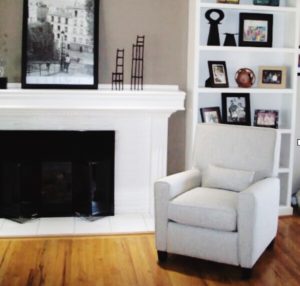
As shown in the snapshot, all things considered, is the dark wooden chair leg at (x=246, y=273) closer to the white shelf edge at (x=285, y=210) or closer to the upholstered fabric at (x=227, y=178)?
the upholstered fabric at (x=227, y=178)

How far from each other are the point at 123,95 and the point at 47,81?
665mm

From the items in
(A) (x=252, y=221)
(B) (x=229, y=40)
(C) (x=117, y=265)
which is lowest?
(C) (x=117, y=265)

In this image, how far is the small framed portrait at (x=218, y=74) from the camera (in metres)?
4.60

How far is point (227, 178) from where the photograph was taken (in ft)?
12.3

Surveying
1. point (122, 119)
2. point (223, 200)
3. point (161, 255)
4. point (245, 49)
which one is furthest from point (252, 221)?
point (245, 49)

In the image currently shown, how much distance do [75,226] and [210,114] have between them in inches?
61.5

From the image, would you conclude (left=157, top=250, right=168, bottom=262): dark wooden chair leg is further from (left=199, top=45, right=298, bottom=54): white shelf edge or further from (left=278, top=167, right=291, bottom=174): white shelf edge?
(left=199, top=45, right=298, bottom=54): white shelf edge

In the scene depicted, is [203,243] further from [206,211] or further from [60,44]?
[60,44]

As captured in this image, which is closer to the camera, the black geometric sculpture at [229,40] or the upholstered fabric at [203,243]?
the upholstered fabric at [203,243]

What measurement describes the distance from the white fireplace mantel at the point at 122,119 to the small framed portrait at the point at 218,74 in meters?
0.34

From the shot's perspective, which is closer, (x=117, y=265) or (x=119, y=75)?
(x=117, y=265)

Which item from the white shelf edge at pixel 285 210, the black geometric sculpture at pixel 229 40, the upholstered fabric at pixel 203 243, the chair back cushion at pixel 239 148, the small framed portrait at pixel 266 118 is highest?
the black geometric sculpture at pixel 229 40

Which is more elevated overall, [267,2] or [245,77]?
[267,2]

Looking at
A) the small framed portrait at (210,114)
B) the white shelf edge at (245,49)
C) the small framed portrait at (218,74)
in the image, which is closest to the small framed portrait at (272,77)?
the white shelf edge at (245,49)
